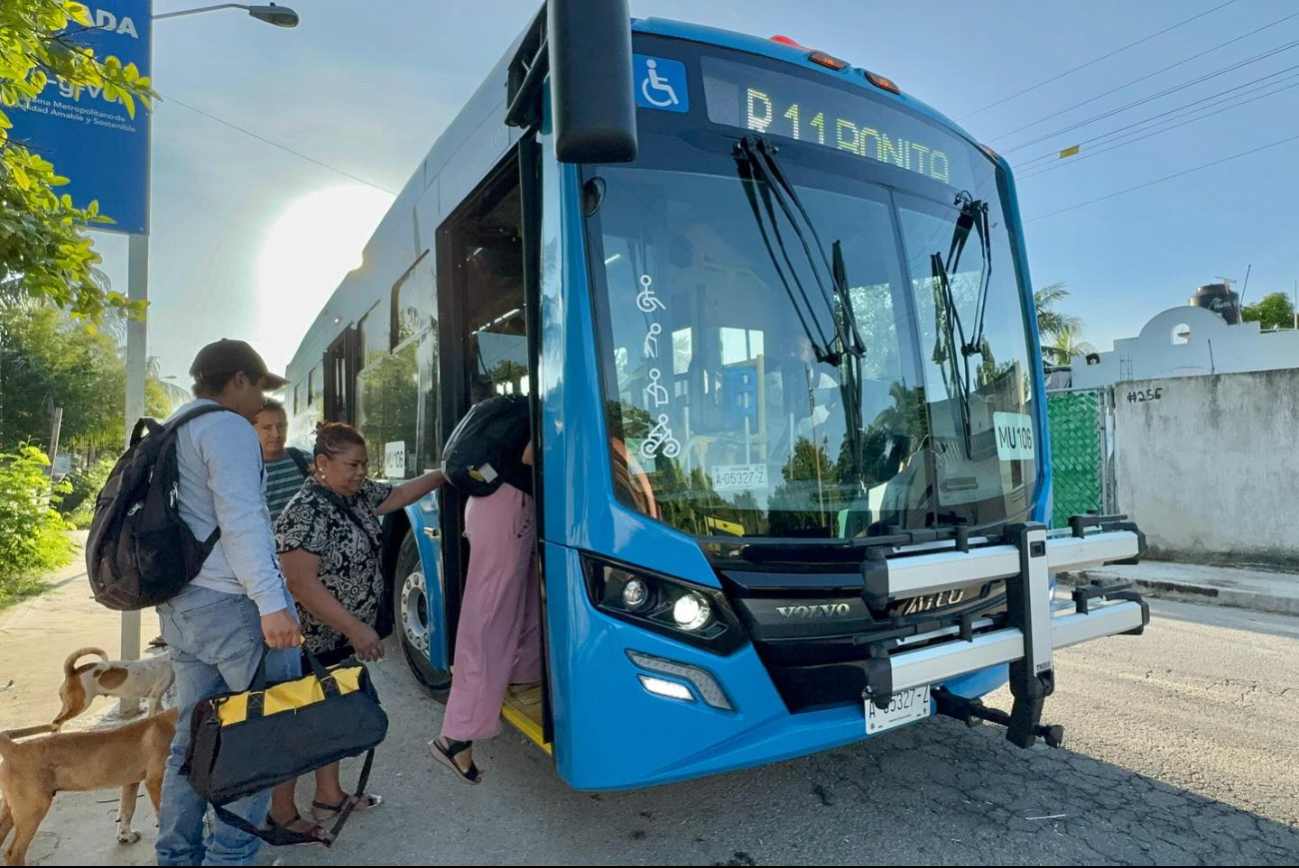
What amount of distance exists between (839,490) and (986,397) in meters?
1.06

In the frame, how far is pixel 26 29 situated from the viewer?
3.54m

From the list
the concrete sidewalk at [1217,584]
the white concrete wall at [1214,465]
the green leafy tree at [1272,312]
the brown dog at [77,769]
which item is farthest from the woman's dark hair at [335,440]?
the green leafy tree at [1272,312]

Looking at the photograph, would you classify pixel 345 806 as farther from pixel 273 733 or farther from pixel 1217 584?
pixel 1217 584

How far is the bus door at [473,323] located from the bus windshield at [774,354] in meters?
1.36

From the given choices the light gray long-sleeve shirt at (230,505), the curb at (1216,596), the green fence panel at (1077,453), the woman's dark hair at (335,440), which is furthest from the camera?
the green fence panel at (1077,453)

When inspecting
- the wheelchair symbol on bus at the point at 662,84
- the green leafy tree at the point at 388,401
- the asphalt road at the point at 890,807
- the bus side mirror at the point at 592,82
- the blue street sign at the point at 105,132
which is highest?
the blue street sign at the point at 105,132

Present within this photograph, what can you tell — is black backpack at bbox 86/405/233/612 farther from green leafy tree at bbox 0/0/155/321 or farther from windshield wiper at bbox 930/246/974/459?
windshield wiper at bbox 930/246/974/459

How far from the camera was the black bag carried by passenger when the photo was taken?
3.29 metres

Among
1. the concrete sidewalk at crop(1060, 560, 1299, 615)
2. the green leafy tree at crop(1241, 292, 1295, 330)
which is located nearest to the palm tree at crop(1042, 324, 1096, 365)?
the green leafy tree at crop(1241, 292, 1295, 330)

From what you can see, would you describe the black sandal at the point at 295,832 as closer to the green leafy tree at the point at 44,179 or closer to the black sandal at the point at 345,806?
the black sandal at the point at 345,806

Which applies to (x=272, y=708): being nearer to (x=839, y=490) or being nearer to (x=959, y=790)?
(x=839, y=490)

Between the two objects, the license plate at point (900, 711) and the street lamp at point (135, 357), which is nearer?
the license plate at point (900, 711)

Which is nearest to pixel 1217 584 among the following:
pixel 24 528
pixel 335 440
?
pixel 335 440

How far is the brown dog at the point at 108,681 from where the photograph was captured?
3734 millimetres
